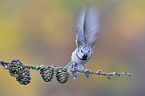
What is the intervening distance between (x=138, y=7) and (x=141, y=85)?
1.77 meters

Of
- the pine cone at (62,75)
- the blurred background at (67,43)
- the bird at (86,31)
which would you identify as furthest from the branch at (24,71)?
the blurred background at (67,43)

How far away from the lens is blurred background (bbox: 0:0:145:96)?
169 inches

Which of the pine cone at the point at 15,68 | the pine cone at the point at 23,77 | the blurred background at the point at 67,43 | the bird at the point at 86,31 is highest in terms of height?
the blurred background at the point at 67,43

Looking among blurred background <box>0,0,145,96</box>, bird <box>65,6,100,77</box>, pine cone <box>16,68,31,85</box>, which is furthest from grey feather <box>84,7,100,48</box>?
blurred background <box>0,0,145,96</box>

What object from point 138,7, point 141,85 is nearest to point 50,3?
point 138,7

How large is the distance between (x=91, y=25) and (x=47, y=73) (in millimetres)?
750

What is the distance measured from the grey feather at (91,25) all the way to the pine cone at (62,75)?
0.58 meters

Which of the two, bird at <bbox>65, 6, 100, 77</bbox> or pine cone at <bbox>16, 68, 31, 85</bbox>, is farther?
bird at <bbox>65, 6, 100, 77</bbox>

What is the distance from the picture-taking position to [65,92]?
4.34 meters

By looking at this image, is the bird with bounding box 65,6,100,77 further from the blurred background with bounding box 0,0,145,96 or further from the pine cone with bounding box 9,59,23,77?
the blurred background with bounding box 0,0,145,96

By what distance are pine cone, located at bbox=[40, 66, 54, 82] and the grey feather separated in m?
0.64

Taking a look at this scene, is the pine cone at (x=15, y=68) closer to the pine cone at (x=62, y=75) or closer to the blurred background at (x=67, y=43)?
the pine cone at (x=62, y=75)

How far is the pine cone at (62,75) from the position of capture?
1.47 m

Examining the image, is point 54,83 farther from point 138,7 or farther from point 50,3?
point 138,7
